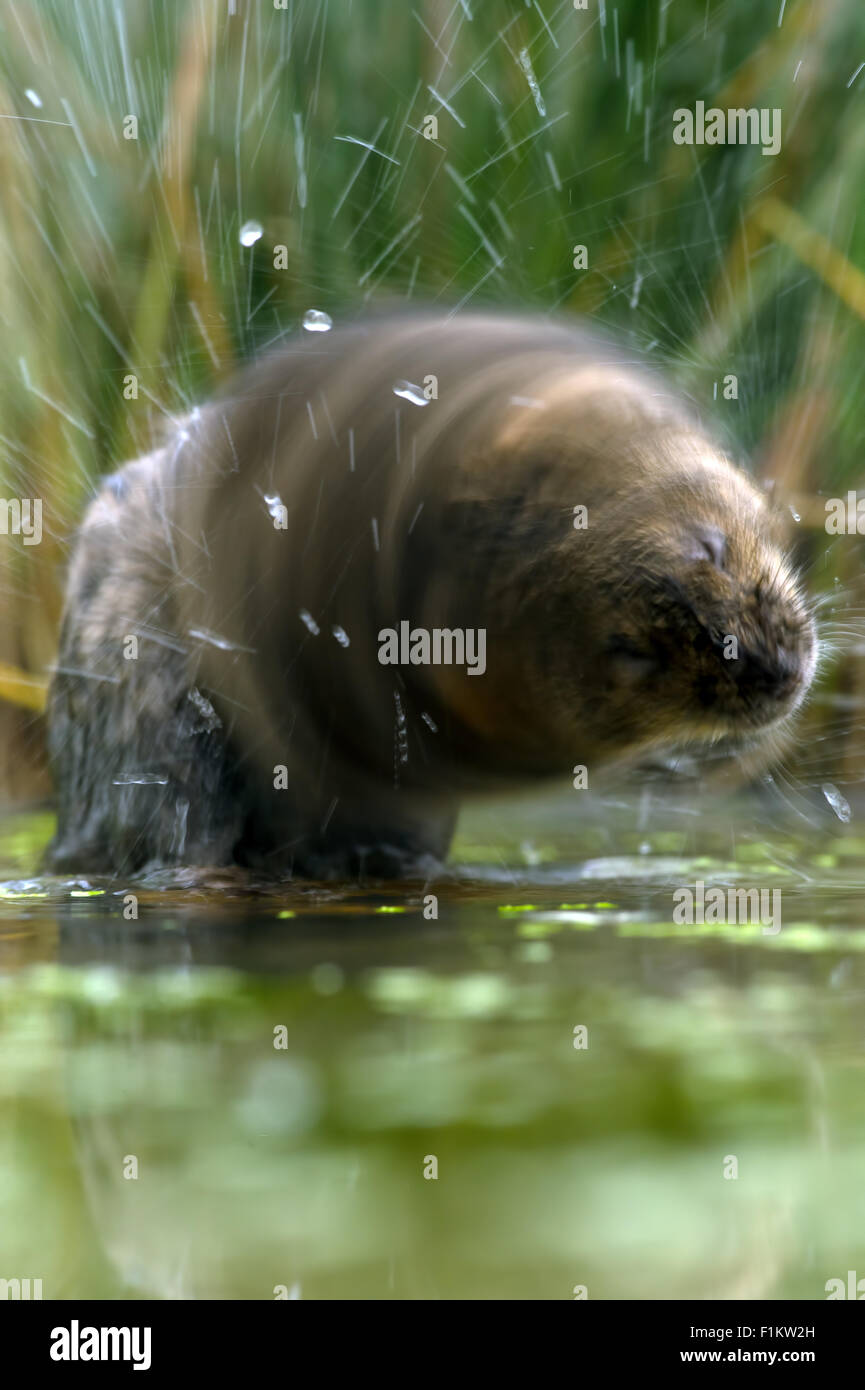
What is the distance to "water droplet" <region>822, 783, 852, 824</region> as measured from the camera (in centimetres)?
305

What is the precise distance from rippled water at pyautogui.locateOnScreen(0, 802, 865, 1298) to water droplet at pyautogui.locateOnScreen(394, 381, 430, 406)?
2.34 ft

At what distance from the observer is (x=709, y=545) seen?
5.94ft

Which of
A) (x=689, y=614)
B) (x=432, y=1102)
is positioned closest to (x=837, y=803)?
(x=689, y=614)

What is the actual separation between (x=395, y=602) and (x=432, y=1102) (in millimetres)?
1017

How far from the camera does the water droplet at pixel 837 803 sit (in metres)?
3.05

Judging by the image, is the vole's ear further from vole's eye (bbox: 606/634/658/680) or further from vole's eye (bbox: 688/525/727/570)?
vole's eye (bbox: 606/634/658/680)

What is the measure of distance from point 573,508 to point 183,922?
0.74 meters

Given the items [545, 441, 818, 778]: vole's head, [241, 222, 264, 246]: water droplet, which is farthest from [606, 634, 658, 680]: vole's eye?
[241, 222, 264, 246]: water droplet

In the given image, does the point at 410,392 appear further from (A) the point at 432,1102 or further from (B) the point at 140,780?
(A) the point at 432,1102

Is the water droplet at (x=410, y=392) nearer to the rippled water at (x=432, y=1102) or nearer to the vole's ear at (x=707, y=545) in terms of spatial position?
the vole's ear at (x=707, y=545)

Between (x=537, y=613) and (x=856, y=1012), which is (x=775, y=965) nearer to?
(x=856, y=1012)

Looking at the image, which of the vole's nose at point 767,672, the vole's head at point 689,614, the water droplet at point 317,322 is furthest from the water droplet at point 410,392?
the vole's nose at point 767,672

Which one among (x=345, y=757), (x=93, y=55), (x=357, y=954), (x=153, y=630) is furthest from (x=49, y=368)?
(x=357, y=954)

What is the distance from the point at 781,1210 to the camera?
900mm
